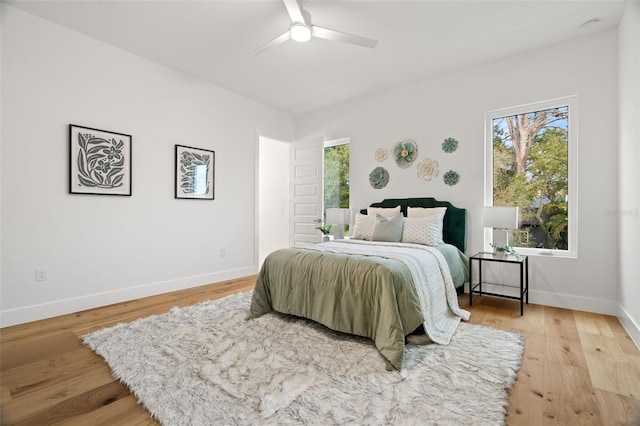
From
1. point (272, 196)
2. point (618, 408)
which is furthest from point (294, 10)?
point (272, 196)

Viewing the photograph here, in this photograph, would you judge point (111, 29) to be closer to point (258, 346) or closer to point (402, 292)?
point (258, 346)

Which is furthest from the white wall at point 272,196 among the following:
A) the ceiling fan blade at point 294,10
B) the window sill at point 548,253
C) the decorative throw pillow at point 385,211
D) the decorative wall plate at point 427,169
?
the window sill at point 548,253

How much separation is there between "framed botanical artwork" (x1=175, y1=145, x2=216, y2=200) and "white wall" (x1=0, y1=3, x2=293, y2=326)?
0.28ft

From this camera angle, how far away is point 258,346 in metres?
2.18

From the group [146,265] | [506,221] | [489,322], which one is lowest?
[489,322]

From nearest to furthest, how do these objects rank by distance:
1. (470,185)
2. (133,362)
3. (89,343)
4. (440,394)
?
(440,394)
(133,362)
(89,343)
(470,185)

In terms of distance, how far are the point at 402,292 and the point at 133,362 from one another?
183 centimetres

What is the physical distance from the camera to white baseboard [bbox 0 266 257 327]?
8.88ft

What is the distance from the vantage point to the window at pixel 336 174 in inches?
195

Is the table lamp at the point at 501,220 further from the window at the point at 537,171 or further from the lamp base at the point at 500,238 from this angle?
the window at the point at 537,171

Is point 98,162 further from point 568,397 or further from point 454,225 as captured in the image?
point 568,397

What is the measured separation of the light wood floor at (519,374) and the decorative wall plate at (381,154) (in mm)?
2394

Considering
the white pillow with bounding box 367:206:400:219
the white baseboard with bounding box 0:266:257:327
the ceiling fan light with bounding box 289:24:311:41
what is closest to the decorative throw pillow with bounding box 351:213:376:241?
the white pillow with bounding box 367:206:400:219

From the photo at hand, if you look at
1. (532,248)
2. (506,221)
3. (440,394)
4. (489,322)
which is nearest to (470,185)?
(506,221)
